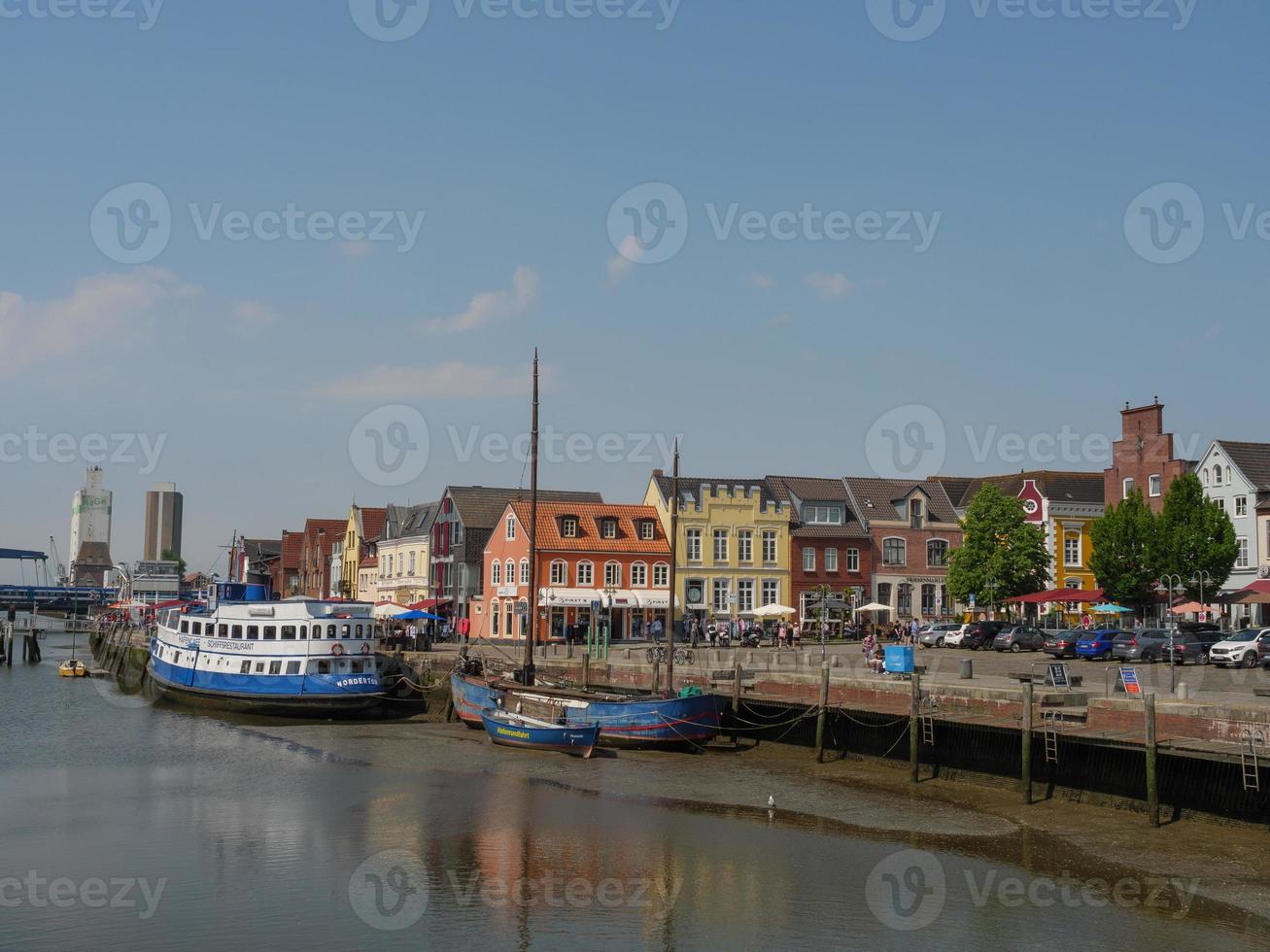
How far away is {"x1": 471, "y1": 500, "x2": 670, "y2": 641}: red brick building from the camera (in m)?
71.7

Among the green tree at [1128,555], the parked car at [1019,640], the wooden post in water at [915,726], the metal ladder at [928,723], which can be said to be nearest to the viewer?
the wooden post in water at [915,726]

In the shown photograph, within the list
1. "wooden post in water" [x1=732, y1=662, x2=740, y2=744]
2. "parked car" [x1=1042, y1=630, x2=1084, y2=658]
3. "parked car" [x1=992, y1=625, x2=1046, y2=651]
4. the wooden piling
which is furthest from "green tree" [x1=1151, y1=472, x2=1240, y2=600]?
the wooden piling

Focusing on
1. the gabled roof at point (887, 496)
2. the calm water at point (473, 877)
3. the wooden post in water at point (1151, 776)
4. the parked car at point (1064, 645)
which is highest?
the gabled roof at point (887, 496)

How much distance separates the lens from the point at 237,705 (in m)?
51.7

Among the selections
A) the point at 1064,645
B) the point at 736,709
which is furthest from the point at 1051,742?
the point at 1064,645

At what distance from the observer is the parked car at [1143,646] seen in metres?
49.8

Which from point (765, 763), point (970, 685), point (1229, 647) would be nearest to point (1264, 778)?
point (970, 685)

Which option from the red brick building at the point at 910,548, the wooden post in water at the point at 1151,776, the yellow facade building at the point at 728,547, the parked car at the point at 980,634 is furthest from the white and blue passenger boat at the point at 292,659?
the red brick building at the point at 910,548

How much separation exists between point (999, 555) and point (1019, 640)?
14533 mm

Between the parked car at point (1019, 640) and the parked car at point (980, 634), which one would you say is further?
the parked car at point (980, 634)

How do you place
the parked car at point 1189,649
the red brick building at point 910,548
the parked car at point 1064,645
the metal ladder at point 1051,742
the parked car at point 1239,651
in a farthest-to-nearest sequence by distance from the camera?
1. the red brick building at point 910,548
2. the parked car at point 1064,645
3. the parked car at point 1189,649
4. the parked car at point 1239,651
5. the metal ladder at point 1051,742

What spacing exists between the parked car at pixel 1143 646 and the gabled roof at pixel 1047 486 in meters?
27.5

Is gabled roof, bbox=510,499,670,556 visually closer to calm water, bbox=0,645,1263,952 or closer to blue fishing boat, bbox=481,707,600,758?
blue fishing boat, bbox=481,707,600,758

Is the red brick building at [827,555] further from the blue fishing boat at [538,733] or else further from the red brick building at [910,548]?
the blue fishing boat at [538,733]
